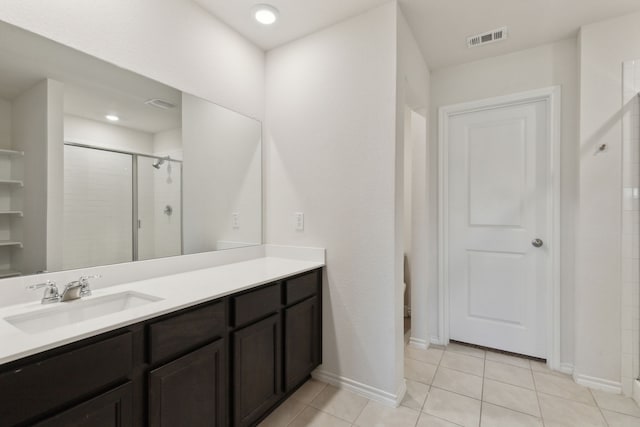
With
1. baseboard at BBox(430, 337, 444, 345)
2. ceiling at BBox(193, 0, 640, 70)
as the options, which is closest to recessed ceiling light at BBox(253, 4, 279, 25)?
ceiling at BBox(193, 0, 640, 70)

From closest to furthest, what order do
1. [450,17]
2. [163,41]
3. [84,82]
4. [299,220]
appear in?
[84,82], [163,41], [450,17], [299,220]

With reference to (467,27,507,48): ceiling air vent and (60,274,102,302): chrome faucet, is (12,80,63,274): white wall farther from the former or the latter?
(467,27,507,48): ceiling air vent

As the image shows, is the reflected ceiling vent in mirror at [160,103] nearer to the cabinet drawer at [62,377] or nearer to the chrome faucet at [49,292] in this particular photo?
the chrome faucet at [49,292]

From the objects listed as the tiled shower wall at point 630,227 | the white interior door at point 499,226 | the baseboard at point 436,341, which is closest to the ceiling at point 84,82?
the white interior door at point 499,226

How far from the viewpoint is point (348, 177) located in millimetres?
2039

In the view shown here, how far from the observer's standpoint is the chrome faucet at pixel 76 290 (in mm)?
1235

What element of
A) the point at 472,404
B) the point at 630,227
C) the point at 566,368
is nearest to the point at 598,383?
the point at 566,368

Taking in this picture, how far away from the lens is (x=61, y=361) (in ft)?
2.89

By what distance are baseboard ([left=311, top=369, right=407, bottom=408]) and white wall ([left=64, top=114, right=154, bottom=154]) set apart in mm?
1857

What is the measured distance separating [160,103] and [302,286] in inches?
54.9

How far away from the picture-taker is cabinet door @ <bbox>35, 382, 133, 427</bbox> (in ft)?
2.90

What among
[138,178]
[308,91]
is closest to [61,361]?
[138,178]

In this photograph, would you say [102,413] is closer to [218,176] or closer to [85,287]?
[85,287]

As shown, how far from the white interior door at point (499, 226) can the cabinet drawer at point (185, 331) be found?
2.18 metres
